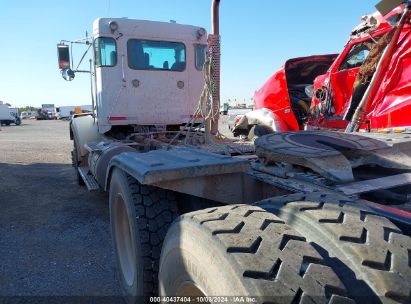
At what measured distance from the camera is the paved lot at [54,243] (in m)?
3.41

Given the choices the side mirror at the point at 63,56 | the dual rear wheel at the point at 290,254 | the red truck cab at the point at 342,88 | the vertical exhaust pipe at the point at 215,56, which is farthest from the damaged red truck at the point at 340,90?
the side mirror at the point at 63,56

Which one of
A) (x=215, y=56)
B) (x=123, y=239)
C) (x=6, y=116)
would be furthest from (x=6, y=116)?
(x=123, y=239)

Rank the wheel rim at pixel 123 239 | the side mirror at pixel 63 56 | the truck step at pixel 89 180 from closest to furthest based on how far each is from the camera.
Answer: the wheel rim at pixel 123 239 → the truck step at pixel 89 180 → the side mirror at pixel 63 56

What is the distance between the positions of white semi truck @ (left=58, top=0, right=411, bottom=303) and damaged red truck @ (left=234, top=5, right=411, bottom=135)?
910 millimetres

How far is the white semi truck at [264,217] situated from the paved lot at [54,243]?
548mm

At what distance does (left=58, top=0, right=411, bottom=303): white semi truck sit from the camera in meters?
1.40

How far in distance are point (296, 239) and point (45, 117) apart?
69.7m

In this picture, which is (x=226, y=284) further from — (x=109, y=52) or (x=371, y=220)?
(x=109, y=52)

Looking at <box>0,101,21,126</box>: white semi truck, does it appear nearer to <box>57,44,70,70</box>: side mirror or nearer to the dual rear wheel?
<box>57,44,70,70</box>: side mirror

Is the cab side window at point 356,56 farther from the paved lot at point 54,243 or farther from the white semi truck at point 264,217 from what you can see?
the paved lot at point 54,243

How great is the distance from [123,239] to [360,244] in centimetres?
225

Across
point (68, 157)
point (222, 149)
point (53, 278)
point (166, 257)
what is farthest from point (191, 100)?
point (68, 157)

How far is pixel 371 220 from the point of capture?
64.2 inches

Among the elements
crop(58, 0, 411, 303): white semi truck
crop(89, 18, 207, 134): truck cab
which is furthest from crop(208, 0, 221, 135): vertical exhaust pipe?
crop(89, 18, 207, 134): truck cab
